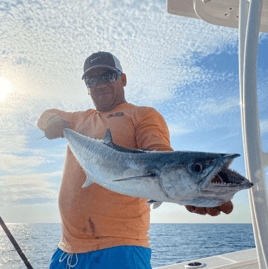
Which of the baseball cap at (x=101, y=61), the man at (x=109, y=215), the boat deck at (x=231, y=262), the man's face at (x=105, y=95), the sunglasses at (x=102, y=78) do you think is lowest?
the boat deck at (x=231, y=262)

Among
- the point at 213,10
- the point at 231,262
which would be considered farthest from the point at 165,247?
the point at 213,10

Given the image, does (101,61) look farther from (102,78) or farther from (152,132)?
(152,132)

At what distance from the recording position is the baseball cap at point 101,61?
79.4 inches

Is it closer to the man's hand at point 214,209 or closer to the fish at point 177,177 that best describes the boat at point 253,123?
the man's hand at point 214,209

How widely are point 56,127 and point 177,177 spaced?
1441 millimetres

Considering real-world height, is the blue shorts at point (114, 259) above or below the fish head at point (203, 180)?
below

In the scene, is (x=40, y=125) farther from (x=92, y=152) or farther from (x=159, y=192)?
(x=159, y=192)

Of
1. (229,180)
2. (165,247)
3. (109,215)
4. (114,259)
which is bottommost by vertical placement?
(165,247)

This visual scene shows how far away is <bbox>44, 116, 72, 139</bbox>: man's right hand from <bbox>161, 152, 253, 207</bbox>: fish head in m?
1.35

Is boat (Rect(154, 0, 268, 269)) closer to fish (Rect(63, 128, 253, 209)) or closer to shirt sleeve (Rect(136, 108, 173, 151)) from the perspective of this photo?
shirt sleeve (Rect(136, 108, 173, 151))

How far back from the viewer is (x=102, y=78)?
6.74 ft

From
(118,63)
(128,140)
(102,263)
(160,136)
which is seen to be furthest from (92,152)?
(118,63)

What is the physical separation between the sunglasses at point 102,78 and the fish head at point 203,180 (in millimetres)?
1388

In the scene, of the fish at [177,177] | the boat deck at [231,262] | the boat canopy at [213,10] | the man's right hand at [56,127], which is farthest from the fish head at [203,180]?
the boat deck at [231,262]
